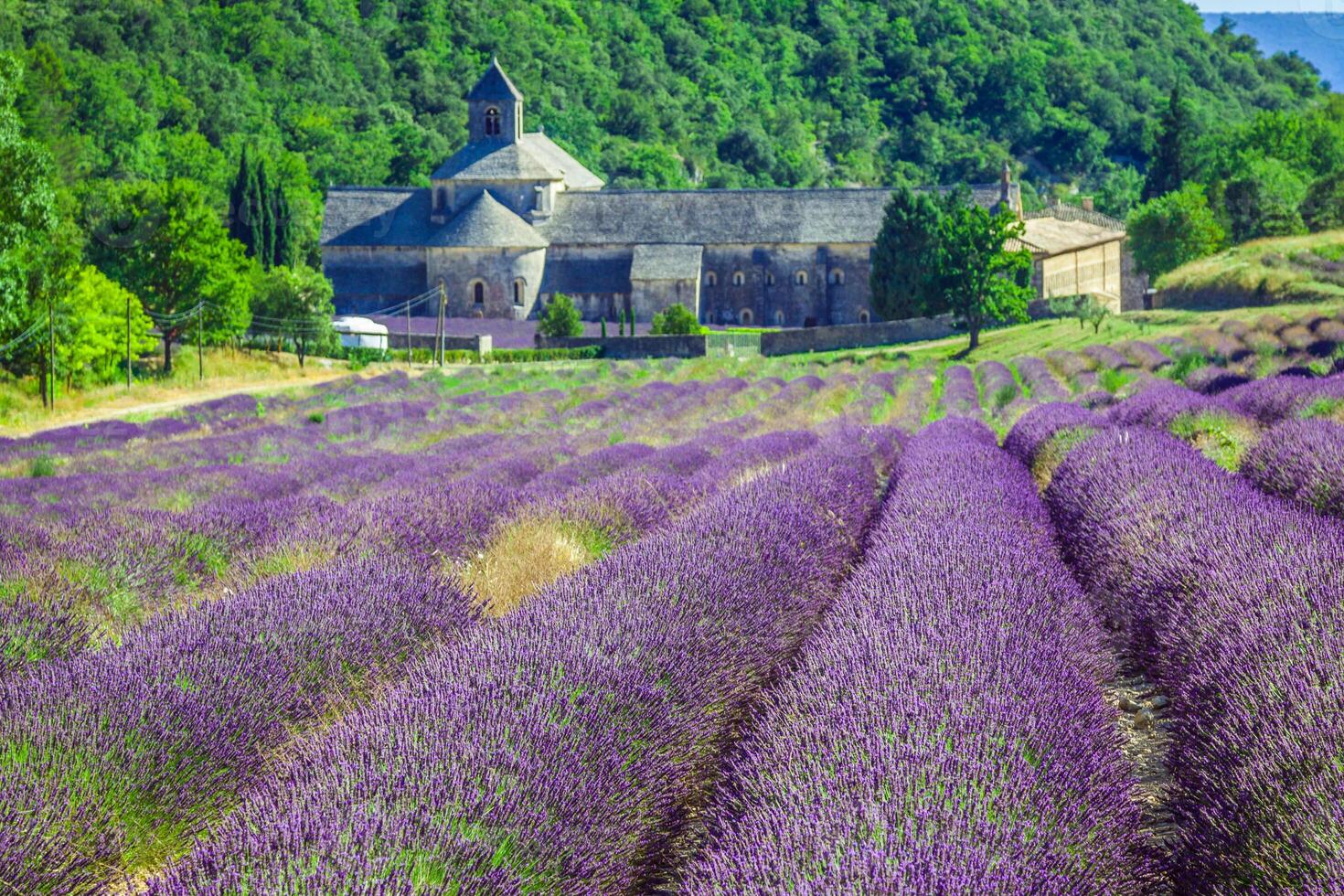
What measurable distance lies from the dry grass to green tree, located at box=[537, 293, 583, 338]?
51003mm

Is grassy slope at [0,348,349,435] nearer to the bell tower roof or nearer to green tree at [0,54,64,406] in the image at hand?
green tree at [0,54,64,406]

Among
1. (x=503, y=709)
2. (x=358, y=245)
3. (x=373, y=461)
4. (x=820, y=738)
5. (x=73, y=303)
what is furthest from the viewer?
(x=358, y=245)

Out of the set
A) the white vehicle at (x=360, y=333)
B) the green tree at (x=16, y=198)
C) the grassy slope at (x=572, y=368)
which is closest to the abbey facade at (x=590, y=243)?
the white vehicle at (x=360, y=333)

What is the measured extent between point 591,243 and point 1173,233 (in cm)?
3004

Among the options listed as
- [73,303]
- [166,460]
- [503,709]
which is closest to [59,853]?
[503,709]

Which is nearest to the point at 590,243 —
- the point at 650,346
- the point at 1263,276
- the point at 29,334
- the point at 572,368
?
the point at 650,346

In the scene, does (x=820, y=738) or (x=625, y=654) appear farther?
(x=625, y=654)

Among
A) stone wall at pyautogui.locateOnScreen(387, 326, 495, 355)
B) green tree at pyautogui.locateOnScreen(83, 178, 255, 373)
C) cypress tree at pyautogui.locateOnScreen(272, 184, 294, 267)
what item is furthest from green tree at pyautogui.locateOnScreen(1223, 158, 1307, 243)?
green tree at pyautogui.locateOnScreen(83, 178, 255, 373)

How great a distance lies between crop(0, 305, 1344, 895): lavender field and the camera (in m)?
3.27

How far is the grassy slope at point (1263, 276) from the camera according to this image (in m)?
48.2

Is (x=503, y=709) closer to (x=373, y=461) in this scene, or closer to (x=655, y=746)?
(x=655, y=746)

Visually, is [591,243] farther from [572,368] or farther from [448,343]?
[572,368]

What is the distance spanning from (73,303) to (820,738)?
33.2 meters

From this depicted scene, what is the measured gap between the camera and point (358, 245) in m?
67.6
